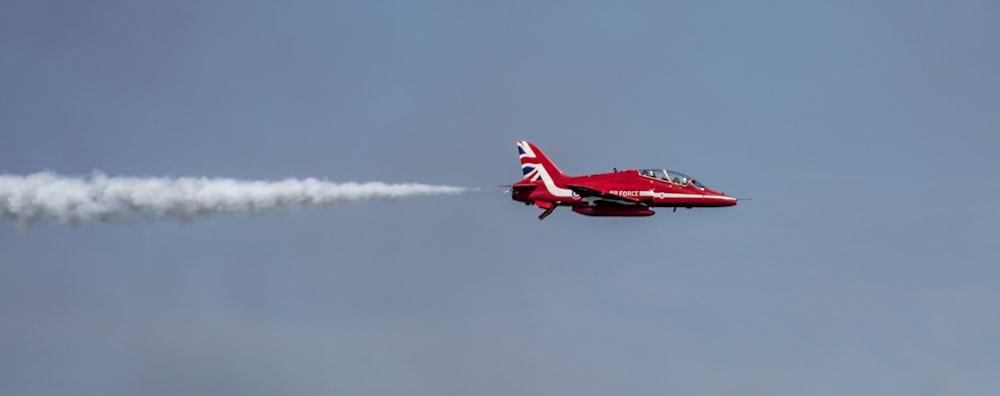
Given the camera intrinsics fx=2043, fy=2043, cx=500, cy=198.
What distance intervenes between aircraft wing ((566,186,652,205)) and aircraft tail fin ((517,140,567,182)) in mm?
2079

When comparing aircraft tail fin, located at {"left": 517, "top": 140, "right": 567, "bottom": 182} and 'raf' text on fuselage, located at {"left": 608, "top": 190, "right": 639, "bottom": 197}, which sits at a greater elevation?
aircraft tail fin, located at {"left": 517, "top": 140, "right": 567, "bottom": 182}

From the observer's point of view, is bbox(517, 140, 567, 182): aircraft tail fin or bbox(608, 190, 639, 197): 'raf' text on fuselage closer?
bbox(608, 190, 639, 197): 'raf' text on fuselage

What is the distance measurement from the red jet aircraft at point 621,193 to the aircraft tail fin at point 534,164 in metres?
0.61

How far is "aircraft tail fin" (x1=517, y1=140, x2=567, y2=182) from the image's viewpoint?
3863 inches

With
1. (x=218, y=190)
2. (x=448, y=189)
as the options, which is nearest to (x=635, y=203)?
(x=448, y=189)

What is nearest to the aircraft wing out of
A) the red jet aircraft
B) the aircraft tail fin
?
the red jet aircraft

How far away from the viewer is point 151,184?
9825 cm

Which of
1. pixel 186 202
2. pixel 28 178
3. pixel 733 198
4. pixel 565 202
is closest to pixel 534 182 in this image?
pixel 565 202

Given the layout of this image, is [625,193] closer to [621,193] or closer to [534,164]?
[621,193]

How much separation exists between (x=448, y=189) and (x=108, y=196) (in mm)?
16230

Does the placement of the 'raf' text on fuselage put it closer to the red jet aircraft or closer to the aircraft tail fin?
the red jet aircraft

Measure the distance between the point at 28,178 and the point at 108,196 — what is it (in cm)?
381

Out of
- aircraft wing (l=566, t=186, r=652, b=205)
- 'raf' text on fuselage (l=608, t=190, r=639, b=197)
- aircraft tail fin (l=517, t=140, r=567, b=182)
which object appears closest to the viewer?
aircraft wing (l=566, t=186, r=652, b=205)

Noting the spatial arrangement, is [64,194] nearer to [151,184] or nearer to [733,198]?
[151,184]
